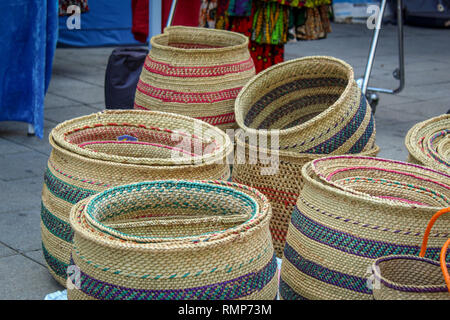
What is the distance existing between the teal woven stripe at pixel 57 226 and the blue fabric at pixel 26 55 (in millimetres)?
1896

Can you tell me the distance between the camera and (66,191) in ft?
6.92

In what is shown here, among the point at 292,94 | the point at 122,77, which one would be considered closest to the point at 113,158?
the point at 292,94

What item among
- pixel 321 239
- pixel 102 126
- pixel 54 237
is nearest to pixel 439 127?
pixel 321 239

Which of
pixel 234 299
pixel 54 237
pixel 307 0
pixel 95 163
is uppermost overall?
pixel 307 0

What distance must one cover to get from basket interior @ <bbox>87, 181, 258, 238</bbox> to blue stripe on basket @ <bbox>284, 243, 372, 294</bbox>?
221 mm

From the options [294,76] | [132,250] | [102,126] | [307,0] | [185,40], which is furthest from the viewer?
[307,0]

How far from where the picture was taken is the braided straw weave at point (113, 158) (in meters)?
2.04

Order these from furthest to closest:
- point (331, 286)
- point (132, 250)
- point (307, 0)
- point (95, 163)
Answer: point (307, 0) → point (95, 163) → point (331, 286) → point (132, 250)

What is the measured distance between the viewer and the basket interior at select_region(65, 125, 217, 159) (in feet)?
8.12

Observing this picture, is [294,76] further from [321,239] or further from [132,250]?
[132,250]

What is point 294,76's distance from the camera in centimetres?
287

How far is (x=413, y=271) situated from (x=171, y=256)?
611mm

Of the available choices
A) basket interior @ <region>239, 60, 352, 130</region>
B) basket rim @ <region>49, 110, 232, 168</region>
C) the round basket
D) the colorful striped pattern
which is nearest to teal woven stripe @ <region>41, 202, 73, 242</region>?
basket rim @ <region>49, 110, 232, 168</region>
